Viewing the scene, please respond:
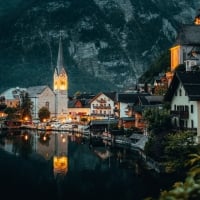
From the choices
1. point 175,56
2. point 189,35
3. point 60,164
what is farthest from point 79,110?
point 60,164

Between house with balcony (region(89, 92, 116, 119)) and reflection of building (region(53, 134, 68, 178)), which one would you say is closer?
reflection of building (region(53, 134, 68, 178))

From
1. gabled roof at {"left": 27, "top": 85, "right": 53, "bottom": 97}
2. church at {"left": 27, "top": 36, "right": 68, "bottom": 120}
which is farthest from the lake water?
gabled roof at {"left": 27, "top": 85, "right": 53, "bottom": 97}

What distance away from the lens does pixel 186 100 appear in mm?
48125

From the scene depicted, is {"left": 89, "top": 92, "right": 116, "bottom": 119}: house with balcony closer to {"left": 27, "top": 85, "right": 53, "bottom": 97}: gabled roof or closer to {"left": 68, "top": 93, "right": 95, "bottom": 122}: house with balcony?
{"left": 68, "top": 93, "right": 95, "bottom": 122}: house with balcony

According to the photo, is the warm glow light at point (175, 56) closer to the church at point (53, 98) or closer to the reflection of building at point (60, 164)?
the reflection of building at point (60, 164)

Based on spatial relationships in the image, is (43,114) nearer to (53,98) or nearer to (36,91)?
(53,98)

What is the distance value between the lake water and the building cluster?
9.30m

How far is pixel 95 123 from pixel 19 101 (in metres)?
64.2

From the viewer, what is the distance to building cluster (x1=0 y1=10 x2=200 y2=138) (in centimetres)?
4781

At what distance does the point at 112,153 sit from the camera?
62.7m

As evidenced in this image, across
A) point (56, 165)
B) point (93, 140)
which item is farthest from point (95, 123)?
point (56, 165)

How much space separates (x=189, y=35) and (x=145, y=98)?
18934 mm

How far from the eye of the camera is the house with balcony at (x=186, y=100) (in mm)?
46375

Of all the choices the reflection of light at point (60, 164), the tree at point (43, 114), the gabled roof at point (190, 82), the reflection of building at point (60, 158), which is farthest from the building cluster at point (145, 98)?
the reflection of light at point (60, 164)
